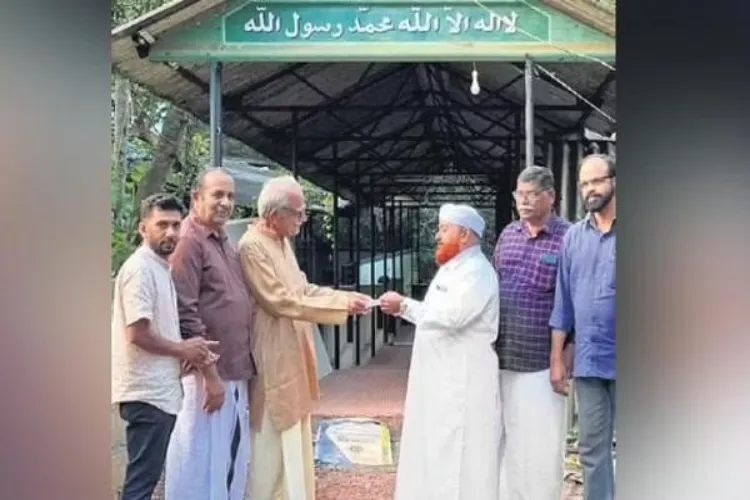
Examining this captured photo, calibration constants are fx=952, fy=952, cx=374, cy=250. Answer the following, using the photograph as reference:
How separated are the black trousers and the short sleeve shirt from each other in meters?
0.02

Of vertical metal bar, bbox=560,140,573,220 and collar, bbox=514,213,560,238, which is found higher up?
vertical metal bar, bbox=560,140,573,220

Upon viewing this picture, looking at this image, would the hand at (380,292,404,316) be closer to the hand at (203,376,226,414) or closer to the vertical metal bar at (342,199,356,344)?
the hand at (203,376,226,414)

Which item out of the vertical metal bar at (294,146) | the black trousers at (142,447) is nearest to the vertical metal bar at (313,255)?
the vertical metal bar at (294,146)

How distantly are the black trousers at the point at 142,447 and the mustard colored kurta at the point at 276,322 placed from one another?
48 centimetres

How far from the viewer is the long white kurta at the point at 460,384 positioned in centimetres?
281

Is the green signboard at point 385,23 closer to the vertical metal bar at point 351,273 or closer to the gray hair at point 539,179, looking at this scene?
the gray hair at point 539,179

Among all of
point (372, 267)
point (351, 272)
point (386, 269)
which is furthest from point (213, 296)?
point (386, 269)

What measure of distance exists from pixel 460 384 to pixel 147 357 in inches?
37.2

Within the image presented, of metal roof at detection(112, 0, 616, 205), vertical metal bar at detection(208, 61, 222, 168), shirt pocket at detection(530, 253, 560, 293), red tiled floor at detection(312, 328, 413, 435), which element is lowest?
red tiled floor at detection(312, 328, 413, 435)

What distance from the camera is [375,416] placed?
4.61m

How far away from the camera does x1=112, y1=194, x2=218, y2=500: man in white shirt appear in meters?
2.35

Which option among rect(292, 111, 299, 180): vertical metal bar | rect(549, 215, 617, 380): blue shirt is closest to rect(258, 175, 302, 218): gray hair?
rect(549, 215, 617, 380): blue shirt
